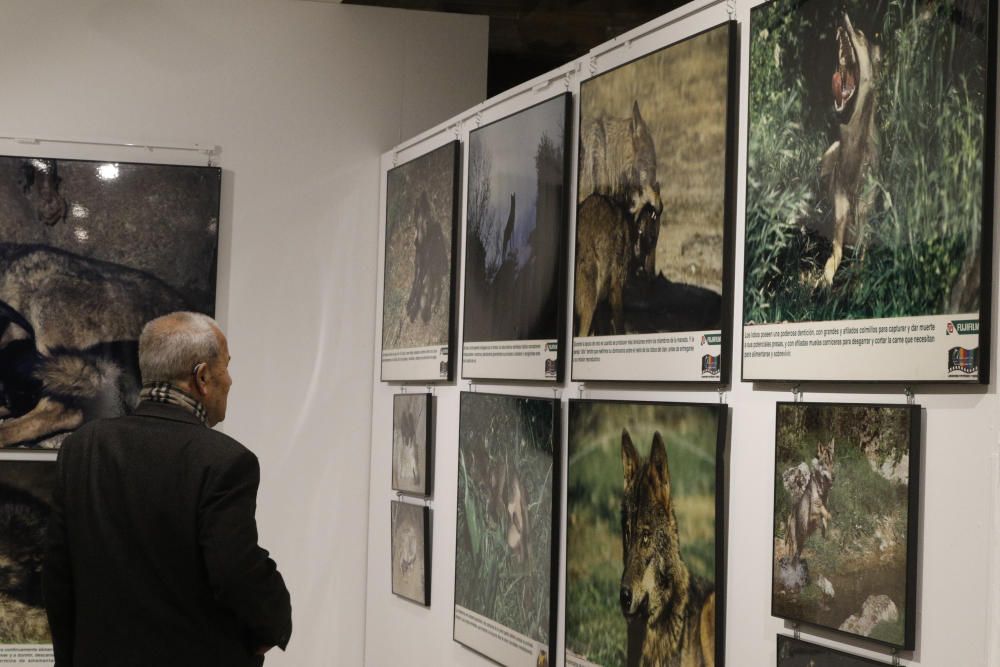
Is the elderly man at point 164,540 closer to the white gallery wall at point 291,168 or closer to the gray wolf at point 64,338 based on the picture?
the gray wolf at point 64,338

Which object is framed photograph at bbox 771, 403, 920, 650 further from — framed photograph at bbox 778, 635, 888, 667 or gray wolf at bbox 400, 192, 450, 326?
gray wolf at bbox 400, 192, 450, 326

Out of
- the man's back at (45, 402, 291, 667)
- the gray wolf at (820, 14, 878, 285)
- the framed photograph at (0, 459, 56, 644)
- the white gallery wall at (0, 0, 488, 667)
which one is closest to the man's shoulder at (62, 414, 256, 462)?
the man's back at (45, 402, 291, 667)

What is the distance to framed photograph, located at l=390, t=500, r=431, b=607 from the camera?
297 inches

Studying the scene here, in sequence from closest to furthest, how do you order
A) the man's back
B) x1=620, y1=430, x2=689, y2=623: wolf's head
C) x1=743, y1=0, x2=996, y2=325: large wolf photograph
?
1. x1=743, y1=0, x2=996, y2=325: large wolf photograph
2. the man's back
3. x1=620, y1=430, x2=689, y2=623: wolf's head

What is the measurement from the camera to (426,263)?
7797 mm

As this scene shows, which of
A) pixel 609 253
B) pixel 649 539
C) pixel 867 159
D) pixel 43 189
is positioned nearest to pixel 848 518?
pixel 867 159

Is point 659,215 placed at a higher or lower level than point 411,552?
higher

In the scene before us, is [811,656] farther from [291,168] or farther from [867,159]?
[291,168]

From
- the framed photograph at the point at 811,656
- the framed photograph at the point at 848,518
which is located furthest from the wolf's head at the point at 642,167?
the framed photograph at the point at 811,656

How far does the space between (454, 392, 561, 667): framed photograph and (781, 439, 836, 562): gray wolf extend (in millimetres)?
1815

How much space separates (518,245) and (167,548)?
2.60 meters

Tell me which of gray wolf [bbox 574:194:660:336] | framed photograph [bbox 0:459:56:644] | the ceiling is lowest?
framed photograph [bbox 0:459:56:644]

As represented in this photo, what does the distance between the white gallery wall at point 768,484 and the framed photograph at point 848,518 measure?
0.16 feet

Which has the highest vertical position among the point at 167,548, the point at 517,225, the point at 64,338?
the point at 517,225
